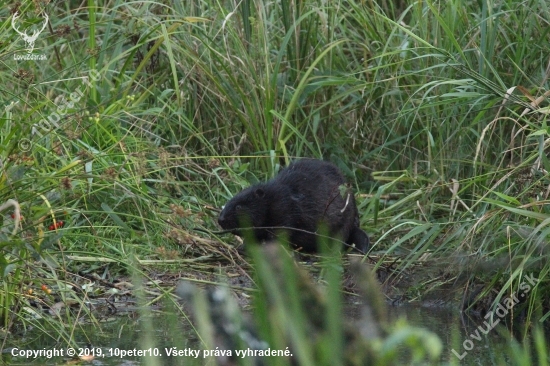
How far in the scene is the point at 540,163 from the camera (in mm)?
4449

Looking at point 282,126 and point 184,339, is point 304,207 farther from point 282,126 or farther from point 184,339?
point 184,339

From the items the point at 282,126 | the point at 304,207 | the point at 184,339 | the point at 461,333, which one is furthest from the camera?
the point at 282,126

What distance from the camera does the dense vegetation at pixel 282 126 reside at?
4379mm

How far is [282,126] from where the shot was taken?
19.2 ft

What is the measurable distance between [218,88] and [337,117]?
79 centimetres

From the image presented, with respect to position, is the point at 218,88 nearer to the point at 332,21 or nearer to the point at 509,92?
the point at 332,21

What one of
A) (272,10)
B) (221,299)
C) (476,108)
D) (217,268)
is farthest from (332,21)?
(221,299)
